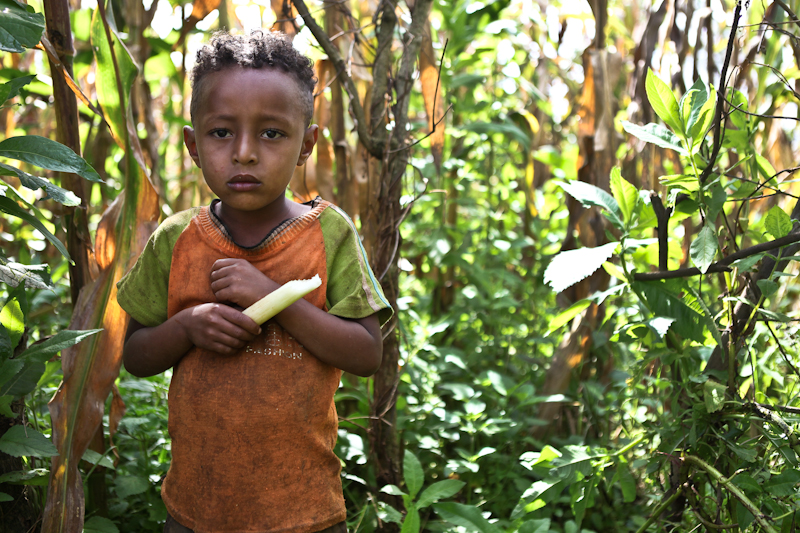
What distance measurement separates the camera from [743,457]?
1237 millimetres

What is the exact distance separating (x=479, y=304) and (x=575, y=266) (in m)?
0.96

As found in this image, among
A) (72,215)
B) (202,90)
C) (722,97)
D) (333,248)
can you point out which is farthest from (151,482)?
(722,97)

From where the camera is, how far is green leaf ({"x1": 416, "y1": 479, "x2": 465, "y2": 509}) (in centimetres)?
138

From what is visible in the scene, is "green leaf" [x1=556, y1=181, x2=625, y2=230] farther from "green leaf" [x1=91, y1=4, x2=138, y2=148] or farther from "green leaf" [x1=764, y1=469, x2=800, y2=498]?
"green leaf" [x1=91, y1=4, x2=138, y2=148]

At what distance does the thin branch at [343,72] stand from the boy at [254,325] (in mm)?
318

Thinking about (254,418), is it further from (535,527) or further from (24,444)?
(535,527)

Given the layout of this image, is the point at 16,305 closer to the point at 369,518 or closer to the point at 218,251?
the point at 218,251

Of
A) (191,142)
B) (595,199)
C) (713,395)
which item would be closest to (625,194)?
(595,199)

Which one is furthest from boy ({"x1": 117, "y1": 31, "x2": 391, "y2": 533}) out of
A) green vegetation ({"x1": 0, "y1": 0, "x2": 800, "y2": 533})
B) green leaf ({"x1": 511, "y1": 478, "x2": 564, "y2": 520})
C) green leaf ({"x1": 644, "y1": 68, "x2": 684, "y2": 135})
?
green leaf ({"x1": 644, "y1": 68, "x2": 684, "y2": 135})

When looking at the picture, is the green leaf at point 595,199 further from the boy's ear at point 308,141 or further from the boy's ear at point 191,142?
the boy's ear at point 191,142

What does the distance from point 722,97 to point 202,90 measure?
0.99 meters

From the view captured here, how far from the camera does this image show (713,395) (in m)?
1.29

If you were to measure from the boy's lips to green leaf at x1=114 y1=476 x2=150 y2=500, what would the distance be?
78 cm

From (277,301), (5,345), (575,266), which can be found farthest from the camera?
(575,266)
